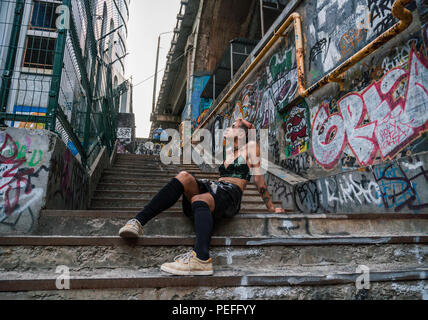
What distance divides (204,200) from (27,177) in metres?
1.67

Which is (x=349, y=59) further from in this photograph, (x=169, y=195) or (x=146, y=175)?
(x=146, y=175)

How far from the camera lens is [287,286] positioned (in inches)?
70.7

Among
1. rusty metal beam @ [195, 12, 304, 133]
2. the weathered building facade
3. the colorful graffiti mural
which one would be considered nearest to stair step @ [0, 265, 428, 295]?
the weathered building facade

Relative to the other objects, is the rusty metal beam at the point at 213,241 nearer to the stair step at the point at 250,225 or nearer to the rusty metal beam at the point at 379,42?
the stair step at the point at 250,225

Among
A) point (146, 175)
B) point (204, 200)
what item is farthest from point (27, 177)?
point (146, 175)

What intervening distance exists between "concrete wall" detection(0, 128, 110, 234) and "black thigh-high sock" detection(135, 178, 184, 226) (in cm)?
105

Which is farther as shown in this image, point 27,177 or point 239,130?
point 239,130

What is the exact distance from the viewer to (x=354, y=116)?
403cm

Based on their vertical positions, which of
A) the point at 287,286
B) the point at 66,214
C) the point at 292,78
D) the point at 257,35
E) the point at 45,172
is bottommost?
the point at 287,286

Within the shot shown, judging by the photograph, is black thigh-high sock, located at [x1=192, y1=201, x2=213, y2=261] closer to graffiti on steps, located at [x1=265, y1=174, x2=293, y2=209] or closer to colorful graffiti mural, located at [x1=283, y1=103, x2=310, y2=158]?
graffiti on steps, located at [x1=265, y1=174, x2=293, y2=209]

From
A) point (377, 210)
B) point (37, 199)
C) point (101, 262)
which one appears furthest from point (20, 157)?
point (377, 210)

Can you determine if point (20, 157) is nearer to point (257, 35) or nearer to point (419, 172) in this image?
point (419, 172)

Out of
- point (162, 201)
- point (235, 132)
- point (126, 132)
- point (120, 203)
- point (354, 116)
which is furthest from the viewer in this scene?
point (126, 132)

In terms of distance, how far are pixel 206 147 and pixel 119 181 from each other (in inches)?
291
